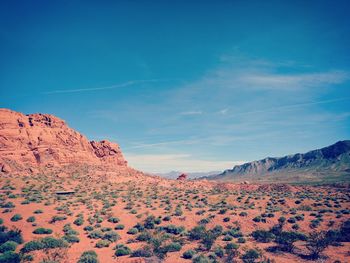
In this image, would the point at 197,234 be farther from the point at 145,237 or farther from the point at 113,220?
the point at 113,220

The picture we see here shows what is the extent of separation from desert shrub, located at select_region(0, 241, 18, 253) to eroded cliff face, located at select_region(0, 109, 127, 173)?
3596 cm

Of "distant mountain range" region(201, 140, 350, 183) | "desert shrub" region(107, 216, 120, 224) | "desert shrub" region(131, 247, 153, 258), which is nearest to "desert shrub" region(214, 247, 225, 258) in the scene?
"desert shrub" region(131, 247, 153, 258)

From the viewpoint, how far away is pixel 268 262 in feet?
48.8

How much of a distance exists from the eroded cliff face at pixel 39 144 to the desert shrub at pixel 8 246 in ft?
118

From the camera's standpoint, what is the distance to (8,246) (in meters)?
17.3

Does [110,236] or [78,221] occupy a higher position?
[78,221]

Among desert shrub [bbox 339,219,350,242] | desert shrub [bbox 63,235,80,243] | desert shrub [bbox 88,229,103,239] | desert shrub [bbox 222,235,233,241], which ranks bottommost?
desert shrub [bbox 339,219,350,242]

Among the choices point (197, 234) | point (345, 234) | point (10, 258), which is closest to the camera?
point (10, 258)

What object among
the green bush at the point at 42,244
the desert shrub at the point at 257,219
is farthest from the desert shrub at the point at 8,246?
the desert shrub at the point at 257,219

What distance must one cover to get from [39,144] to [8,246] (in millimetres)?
47373

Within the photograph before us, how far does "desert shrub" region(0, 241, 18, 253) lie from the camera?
1705 cm

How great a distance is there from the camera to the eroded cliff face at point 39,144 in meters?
52.8

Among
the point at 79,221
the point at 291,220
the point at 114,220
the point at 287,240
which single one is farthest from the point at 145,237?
the point at 291,220

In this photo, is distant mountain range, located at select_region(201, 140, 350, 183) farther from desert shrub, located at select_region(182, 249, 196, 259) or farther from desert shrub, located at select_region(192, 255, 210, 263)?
desert shrub, located at select_region(192, 255, 210, 263)
